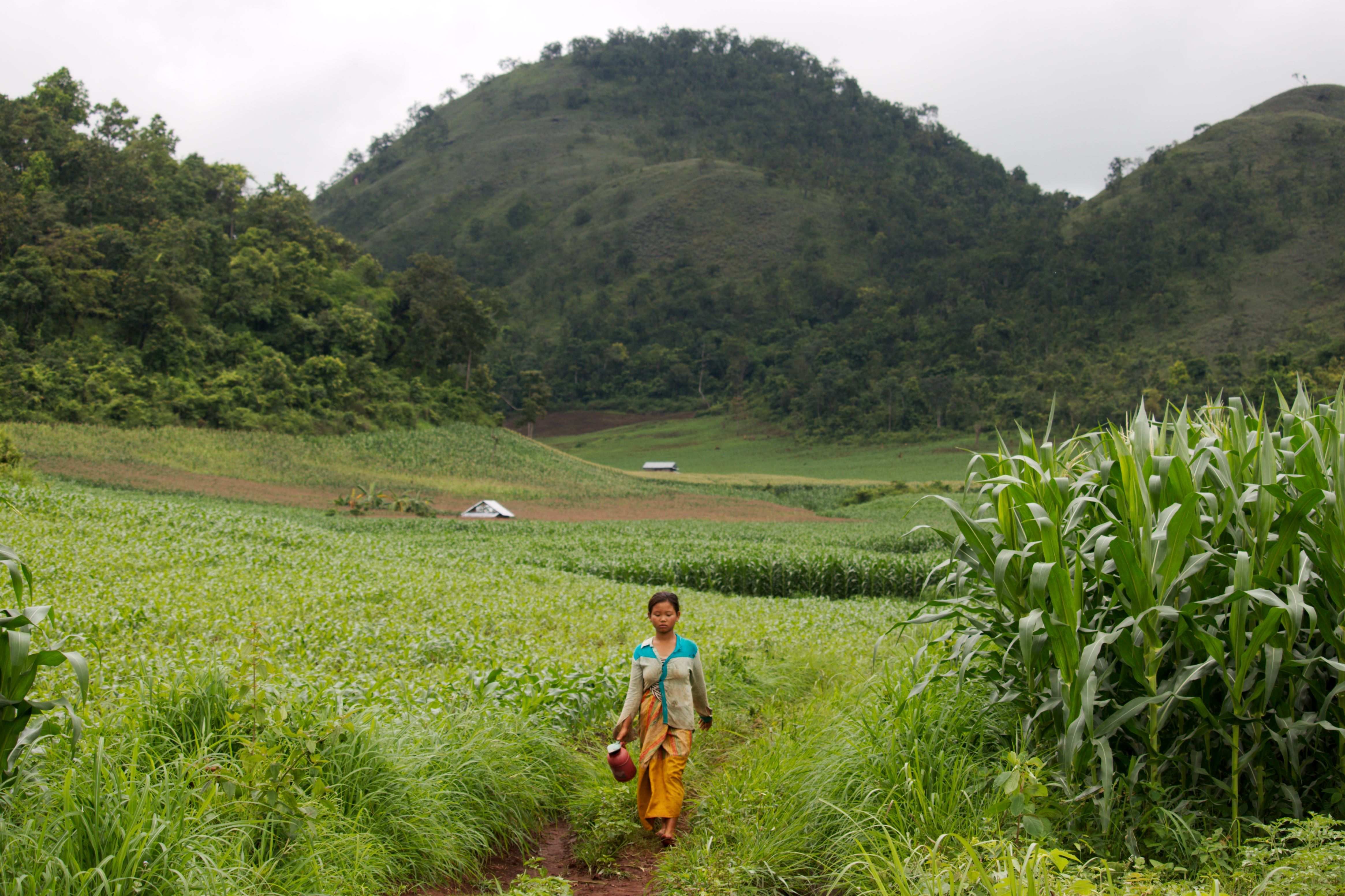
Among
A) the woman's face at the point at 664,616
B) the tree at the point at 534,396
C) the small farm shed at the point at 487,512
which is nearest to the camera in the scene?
the woman's face at the point at 664,616

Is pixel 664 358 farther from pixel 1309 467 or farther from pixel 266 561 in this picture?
pixel 1309 467

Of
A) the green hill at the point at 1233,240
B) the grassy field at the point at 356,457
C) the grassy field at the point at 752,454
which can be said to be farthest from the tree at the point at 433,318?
the green hill at the point at 1233,240

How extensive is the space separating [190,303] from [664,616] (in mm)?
49261

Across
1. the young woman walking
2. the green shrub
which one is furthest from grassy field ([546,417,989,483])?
the young woman walking

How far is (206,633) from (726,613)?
18.5 ft

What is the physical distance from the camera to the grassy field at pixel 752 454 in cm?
6366

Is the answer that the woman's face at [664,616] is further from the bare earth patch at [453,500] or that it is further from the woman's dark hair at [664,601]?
the bare earth patch at [453,500]

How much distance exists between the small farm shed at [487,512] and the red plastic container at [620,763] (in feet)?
90.7

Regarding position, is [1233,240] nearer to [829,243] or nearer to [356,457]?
[829,243]

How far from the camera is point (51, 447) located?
31.1 m

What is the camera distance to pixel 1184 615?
314cm

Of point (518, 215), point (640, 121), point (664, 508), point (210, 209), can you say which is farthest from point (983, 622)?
point (640, 121)

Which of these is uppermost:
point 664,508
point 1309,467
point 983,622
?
point 1309,467

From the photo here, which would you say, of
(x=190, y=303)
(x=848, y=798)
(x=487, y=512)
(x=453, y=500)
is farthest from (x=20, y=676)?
(x=190, y=303)
